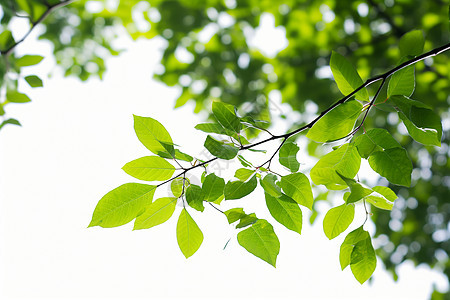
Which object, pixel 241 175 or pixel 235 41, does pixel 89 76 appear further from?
pixel 241 175

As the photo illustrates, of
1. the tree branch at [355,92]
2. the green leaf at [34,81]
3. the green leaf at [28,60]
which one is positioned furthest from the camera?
the green leaf at [28,60]

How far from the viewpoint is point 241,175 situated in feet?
2.28

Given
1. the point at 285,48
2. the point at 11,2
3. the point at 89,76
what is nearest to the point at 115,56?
the point at 89,76

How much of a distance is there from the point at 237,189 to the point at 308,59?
96.4 inches

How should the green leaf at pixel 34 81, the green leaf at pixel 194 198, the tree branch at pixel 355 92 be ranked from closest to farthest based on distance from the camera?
the tree branch at pixel 355 92
the green leaf at pixel 194 198
the green leaf at pixel 34 81

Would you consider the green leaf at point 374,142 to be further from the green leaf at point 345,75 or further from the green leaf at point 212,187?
the green leaf at point 212,187

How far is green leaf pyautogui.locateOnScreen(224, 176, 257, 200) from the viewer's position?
66 cm

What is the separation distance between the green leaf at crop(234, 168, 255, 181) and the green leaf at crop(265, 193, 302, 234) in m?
0.07

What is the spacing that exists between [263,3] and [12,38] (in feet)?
6.79

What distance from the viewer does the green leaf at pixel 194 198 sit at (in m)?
0.70

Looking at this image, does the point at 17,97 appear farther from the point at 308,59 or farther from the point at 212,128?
the point at 308,59

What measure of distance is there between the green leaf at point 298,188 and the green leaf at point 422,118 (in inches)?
8.8

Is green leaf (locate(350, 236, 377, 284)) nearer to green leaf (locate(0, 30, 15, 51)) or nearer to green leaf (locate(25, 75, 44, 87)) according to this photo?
green leaf (locate(25, 75, 44, 87))

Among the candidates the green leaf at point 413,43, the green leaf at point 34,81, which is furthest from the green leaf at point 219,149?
the green leaf at point 34,81
